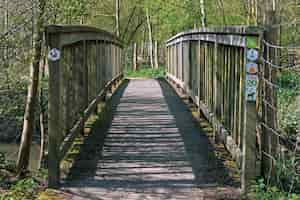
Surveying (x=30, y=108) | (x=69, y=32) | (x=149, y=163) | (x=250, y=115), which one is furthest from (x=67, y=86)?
(x=250, y=115)

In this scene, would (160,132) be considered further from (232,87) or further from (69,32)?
(69,32)

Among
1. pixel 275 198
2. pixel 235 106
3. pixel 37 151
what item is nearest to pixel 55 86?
pixel 235 106

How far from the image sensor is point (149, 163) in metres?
5.07

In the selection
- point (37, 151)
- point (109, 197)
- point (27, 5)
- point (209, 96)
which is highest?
point (27, 5)

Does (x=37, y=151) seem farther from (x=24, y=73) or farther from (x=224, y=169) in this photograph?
(x=224, y=169)

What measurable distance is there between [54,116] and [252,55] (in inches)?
65.5

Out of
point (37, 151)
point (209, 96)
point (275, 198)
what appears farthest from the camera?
point (37, 151)

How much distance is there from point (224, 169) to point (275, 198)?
1.04 metres

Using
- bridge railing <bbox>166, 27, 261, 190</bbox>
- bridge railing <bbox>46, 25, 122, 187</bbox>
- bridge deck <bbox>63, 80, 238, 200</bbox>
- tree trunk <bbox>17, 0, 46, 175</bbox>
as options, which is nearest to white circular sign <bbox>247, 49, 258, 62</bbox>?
bridge railing <bbox>166, 27, 261, 190</bbox>

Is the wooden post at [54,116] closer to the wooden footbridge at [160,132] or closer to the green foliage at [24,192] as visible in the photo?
the wooden footbridge at [160,132]

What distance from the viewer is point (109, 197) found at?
4.07 m

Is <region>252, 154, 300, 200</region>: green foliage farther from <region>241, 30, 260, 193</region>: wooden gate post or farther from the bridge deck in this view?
the bridge deck

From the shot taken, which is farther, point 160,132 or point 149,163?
point 160,132

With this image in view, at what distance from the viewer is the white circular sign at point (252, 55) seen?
3.94 metres
